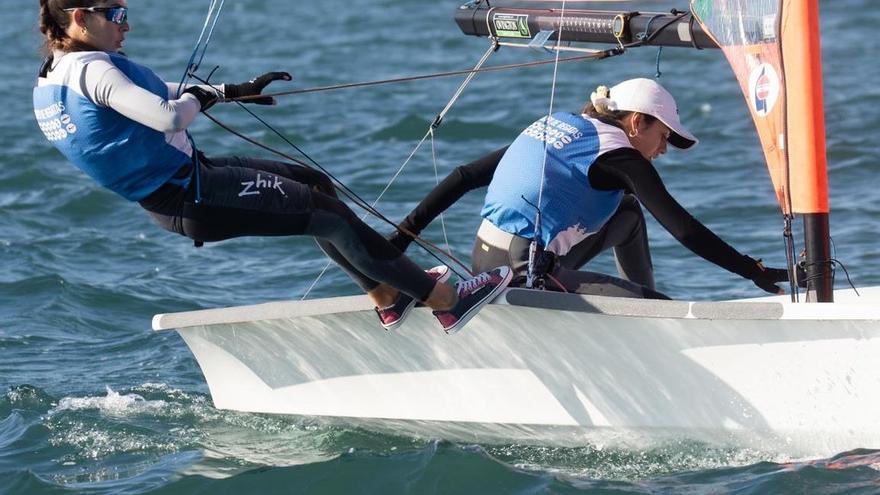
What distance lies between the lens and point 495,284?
3574mm

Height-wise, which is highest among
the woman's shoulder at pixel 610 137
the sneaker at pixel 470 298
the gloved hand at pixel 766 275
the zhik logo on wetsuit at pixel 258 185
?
the zhik logo on wetsuit at pixel 258 185

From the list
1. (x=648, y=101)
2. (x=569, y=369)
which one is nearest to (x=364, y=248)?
(x=569, y=369)

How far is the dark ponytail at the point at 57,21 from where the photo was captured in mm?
3252

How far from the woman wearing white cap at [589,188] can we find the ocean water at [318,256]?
0.51 m

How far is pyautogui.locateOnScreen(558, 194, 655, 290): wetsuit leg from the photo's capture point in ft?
13.2

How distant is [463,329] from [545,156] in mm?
510

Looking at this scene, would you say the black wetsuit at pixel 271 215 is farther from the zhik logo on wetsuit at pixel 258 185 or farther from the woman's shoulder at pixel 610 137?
the woman's shoulder at pixel 610 137

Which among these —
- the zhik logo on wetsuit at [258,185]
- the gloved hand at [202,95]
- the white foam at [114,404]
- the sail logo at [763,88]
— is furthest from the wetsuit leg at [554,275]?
the white foam at [114,404]

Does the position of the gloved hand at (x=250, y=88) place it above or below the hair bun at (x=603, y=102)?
above

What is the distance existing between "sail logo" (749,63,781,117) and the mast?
0.11ft

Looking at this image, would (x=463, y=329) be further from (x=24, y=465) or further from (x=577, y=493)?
(x=24, y=465)

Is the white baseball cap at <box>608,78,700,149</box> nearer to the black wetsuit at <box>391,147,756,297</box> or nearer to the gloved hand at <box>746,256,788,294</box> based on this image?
the black wetsuit at <box>391,147,756,297</box>

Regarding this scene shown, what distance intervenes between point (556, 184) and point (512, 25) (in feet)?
3.38

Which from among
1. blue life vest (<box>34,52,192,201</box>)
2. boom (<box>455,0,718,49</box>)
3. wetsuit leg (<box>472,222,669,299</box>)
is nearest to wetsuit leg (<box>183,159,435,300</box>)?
blue life vest (<box>34,52,192,201</box>)
